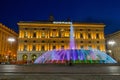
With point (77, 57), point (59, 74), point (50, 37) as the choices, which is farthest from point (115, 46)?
point (59, 74)

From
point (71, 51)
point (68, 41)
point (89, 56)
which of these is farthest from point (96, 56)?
point (68, 41)

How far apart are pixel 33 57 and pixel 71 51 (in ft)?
114

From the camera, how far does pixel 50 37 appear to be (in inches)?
2625

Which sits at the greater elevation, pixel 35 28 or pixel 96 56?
pixel 35 28

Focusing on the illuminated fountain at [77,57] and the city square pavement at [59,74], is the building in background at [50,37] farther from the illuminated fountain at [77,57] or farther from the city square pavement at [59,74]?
the city square pavement at [59,74]

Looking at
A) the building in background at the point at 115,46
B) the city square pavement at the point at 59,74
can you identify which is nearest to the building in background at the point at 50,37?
the building in background at the point at 115,46

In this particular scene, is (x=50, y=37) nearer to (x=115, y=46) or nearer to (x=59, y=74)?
(x=115, y=46)

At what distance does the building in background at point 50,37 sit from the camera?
2549 inches

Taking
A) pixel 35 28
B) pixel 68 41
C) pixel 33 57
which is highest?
pixel 35 28

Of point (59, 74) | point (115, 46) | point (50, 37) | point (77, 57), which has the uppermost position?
point (50, 37)

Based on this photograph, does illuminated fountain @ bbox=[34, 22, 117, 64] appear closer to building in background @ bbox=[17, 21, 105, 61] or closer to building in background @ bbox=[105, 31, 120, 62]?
building in background @ bbox=[17, 21, 105, 61]

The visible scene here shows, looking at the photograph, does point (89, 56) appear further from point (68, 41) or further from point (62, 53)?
point (68, 41)

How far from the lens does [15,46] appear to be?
9294 cm

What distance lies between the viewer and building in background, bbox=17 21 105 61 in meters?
64.8
